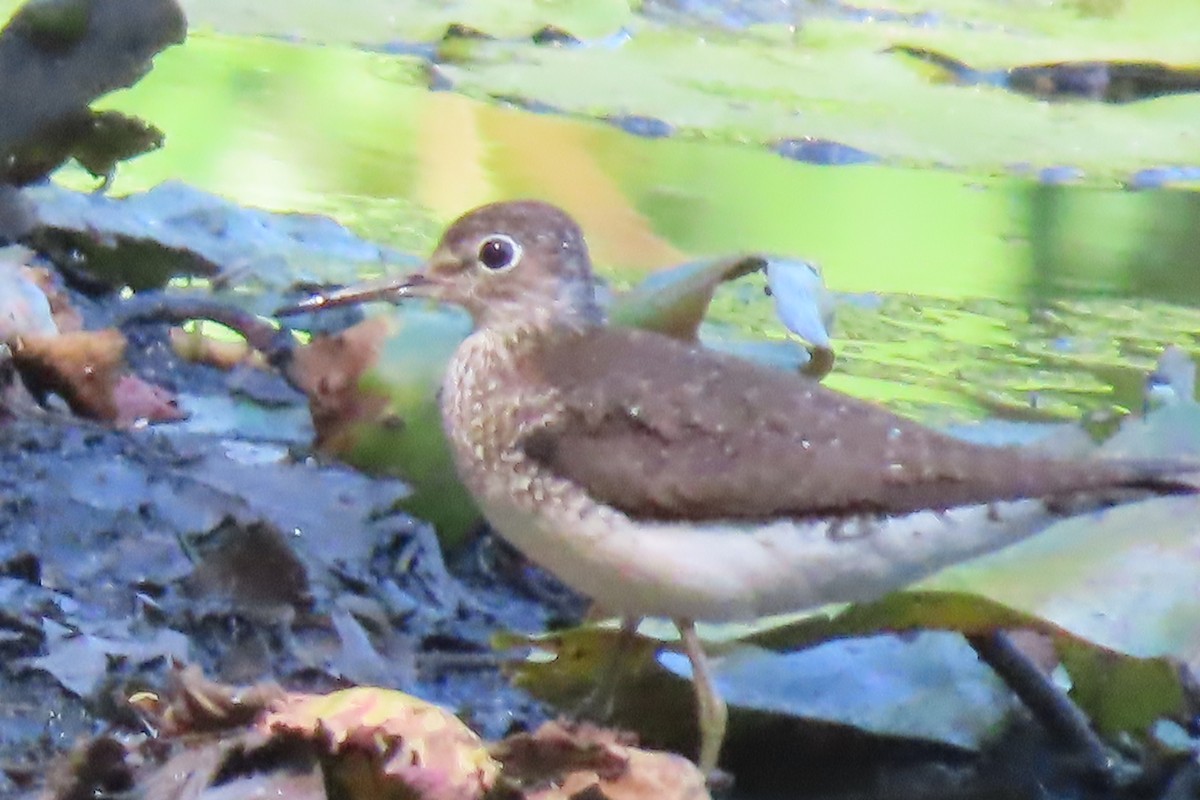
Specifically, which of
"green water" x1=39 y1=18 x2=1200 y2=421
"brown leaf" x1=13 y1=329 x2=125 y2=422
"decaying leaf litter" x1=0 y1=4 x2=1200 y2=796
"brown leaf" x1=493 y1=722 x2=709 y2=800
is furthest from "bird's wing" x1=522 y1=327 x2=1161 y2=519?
"green water" x1=39 y1=18 x2=1200 y2=421

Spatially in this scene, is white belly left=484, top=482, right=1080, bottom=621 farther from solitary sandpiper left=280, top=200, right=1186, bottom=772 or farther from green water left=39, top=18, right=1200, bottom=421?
green water left=39, top=18, right=1200, bottom=421

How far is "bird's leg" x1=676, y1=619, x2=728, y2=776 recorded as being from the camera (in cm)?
253

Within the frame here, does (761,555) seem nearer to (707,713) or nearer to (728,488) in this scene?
(728,488)

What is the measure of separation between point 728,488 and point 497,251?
Answer: 31.4 inches

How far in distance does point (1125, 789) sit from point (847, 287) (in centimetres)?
326

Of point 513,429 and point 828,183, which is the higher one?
point 513,429

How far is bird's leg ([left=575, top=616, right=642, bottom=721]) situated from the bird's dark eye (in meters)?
0.77

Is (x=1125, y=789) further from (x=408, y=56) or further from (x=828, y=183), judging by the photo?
(x=408, y=56)

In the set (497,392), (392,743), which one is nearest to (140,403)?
(497,392)

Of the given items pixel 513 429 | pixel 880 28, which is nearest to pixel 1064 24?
pixel 880 28

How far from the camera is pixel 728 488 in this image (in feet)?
8.65

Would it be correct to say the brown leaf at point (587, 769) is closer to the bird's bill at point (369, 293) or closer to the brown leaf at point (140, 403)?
the bird's bill at point (369, 293)

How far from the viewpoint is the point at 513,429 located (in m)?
2.79

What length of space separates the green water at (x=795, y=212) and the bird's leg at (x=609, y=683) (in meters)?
1.77
